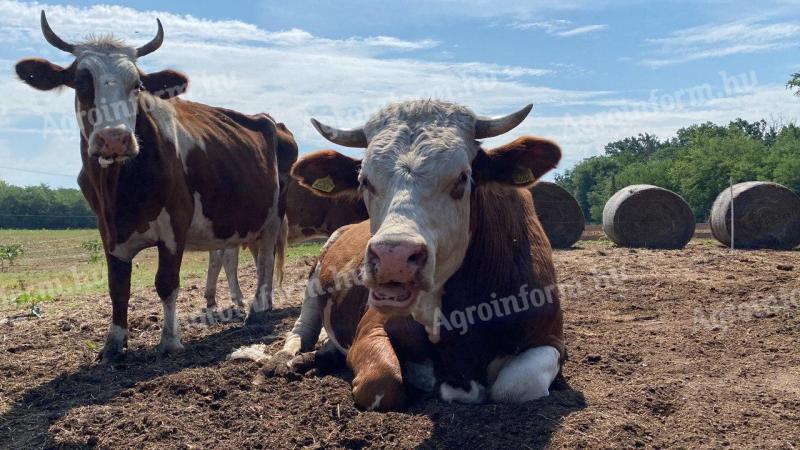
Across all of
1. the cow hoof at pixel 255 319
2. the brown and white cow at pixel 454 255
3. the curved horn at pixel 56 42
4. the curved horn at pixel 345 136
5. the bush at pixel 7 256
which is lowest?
the bush at pixel 7 256

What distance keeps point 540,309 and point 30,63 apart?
478 centimetres

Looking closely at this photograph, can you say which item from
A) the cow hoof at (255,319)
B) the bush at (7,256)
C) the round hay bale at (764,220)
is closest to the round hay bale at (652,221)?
the round hay bale at (764,220)

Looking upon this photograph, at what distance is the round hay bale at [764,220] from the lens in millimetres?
15812

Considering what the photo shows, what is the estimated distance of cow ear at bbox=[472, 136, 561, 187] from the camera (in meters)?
4.15

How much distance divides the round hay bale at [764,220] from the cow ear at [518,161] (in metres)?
13.3

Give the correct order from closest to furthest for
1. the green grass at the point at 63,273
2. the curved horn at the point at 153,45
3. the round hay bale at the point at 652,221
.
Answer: the curved horn at the point at 153,45, the green grass at the point at 63,273, the round hay bale at the point at 652,221

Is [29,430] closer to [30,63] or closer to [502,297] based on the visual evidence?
[502,297]

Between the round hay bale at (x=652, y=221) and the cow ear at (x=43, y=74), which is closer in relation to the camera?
the cow ear at (x=43, y=74)

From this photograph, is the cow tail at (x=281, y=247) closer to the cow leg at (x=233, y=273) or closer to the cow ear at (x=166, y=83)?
the cow leg at (x=233, y=273)

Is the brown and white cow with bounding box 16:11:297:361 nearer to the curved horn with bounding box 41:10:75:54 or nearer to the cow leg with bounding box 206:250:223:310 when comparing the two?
the curved horn with bounding box 41:10:75:54

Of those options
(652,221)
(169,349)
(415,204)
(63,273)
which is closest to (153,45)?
(169,349)

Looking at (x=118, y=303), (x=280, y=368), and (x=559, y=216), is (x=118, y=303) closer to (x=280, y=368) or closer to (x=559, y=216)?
(x=280, y=368)

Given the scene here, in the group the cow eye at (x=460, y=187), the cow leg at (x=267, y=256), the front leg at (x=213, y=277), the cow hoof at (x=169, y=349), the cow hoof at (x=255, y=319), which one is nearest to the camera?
the cow eye at (x=460, y=187)

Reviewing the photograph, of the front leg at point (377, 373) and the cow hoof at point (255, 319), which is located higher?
the front leg at point (377, 373)
